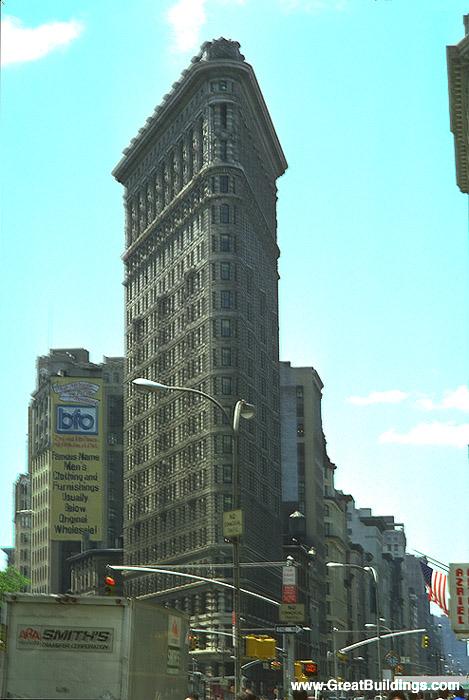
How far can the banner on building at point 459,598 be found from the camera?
42.0m

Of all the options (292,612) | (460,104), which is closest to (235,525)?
(292,612)

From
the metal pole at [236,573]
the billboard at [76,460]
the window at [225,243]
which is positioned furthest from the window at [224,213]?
the metal pole at [236,573]

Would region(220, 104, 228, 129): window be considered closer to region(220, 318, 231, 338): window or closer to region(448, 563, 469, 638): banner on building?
region(220, 318, 231, 338): window

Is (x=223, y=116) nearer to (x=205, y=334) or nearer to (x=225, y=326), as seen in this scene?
(x=225, y=326)

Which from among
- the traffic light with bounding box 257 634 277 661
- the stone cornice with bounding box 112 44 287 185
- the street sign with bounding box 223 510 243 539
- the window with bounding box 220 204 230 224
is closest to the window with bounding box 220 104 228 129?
the stone cornice with bounding box 112 44 287 185

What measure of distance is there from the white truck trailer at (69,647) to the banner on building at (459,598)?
1434cm

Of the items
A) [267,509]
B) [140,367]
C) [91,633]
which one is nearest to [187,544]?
[267,509]

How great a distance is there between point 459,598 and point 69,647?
15838 millimetres

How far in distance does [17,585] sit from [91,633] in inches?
5486

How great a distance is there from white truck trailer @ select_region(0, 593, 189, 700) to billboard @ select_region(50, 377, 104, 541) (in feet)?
230

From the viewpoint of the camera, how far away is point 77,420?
112m

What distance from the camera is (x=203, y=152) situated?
168 meters

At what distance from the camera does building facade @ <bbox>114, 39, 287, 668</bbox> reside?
15862 centimetres

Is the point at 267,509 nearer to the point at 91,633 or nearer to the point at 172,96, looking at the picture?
the point at 172,96
